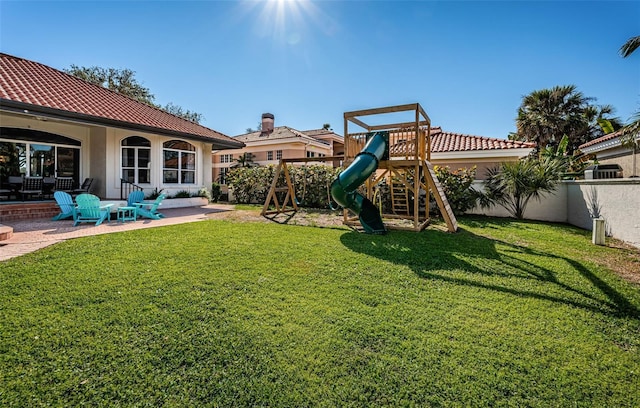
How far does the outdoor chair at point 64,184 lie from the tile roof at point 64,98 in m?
3.36

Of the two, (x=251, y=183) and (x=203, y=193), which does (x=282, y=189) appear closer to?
(x=251, y=183)

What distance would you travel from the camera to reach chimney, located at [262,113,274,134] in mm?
28447

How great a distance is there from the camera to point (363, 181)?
746 centimetres

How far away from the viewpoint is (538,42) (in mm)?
10461

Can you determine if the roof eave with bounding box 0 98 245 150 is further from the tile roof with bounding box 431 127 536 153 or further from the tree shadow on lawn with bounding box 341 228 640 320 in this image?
the tile roof with bounding box 431 127 536 153

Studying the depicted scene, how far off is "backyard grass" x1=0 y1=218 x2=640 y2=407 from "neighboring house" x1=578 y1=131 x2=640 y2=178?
11794 millimetres

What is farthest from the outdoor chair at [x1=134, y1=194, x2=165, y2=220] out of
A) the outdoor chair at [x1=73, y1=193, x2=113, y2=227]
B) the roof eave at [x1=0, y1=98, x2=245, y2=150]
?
the roof eave at [x1=0, y1=98, x2=245, y2=150]

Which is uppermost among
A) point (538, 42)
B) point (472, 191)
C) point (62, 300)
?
point (538, 42)

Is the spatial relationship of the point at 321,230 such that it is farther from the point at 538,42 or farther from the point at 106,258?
the point at 538,42

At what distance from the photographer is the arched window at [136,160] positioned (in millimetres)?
13305

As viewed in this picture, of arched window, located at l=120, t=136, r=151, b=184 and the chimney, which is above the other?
the chimney

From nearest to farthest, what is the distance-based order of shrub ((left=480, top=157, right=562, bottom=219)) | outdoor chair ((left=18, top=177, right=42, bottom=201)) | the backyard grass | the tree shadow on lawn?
the backyard grass
the tree shadow on lawn
shrub ((left=480, top=157, right=562, bottom=219))
outdoor chair ((left=18, top=177, right=42, bottom=201))

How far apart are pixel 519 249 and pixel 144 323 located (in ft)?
24.0

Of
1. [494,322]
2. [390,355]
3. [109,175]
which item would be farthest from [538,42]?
[109,175]
